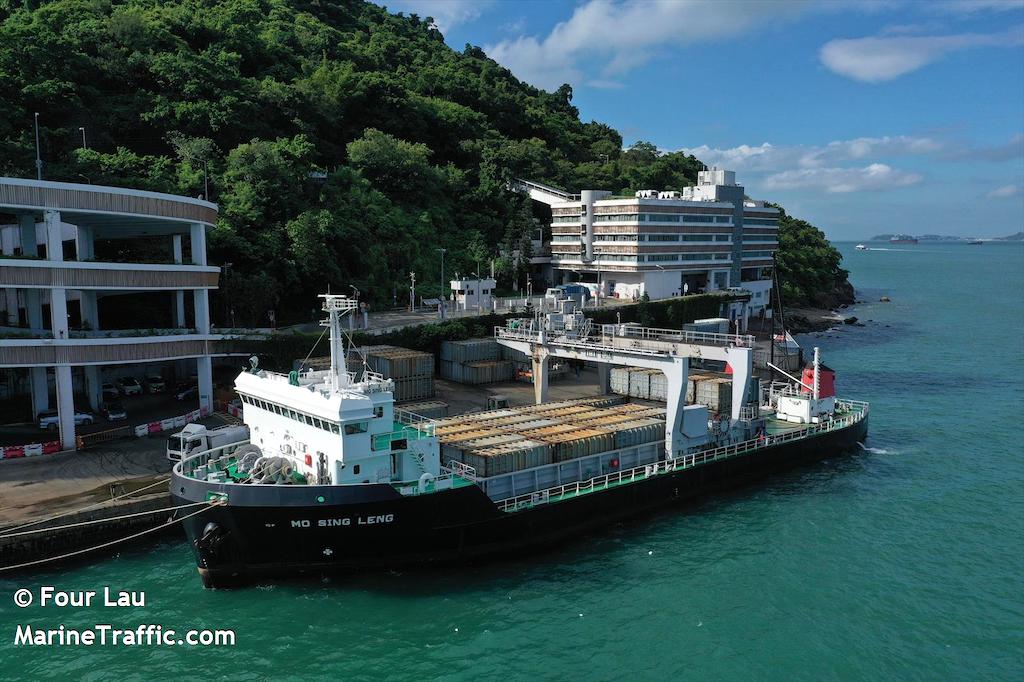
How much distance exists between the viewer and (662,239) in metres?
95.4

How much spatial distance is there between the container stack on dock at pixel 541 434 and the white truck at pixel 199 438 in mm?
9455

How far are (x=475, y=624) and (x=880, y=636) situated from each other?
14604 millimetres

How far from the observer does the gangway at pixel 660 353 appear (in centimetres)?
3781

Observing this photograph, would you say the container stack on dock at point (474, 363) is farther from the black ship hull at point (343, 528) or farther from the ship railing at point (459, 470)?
the black ship hull at point (343, 528)

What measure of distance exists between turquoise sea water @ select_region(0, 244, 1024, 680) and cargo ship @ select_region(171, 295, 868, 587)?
1224mm

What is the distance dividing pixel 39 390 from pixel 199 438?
1919 centimetres

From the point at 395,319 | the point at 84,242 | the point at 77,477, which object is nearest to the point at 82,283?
the point at 84,242

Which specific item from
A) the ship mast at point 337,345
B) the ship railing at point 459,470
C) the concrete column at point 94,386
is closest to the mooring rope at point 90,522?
the ship mast at point 337,345

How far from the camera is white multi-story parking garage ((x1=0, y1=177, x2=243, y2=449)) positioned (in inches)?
1499

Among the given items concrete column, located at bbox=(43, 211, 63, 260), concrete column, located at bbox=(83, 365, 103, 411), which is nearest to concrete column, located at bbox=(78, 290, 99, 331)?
concrete column, located at bbox=(83, 365, 103, 411)

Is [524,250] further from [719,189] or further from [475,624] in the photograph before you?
[475,624]

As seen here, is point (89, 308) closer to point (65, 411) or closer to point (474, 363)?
point (65, 411)

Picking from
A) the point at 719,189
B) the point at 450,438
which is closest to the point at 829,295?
the point at 719,189

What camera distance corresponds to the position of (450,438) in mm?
34406
